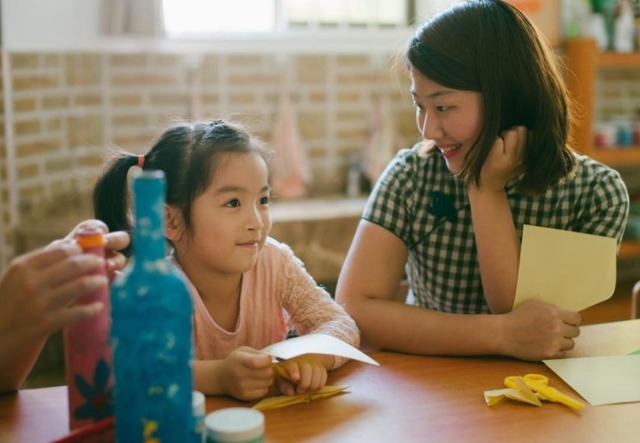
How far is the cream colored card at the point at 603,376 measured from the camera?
1124 mm

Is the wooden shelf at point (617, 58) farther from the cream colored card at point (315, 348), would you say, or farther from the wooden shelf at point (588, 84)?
the cream colored card at point (315, 348)

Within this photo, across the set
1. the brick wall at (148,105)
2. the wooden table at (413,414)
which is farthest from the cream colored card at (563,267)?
the brick wall at (148,105)

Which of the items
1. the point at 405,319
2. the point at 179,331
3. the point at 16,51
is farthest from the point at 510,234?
the point at 16,51

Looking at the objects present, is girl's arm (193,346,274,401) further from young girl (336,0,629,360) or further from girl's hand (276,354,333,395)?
young girl (336,0,629,360)

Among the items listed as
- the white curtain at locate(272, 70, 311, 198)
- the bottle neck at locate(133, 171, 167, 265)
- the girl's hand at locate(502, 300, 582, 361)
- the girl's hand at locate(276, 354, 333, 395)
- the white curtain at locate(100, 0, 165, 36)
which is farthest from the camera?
the white curtain at locate(272, 70, 311, 198)

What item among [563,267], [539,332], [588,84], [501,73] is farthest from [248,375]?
[588,84]

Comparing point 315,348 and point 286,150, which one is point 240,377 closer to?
point 315,348

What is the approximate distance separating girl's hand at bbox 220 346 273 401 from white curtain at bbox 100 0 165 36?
86.7 inches

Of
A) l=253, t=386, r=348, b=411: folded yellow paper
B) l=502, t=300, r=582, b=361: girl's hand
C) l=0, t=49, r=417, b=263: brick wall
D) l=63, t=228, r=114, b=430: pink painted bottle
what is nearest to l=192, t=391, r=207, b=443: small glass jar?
l=63, t=228, r=114, b=430: pink painted bottle

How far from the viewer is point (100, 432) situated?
35.3 inches

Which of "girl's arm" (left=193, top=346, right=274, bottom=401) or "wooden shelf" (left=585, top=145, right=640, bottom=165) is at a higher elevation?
"wooden shelf" (left=585, top=145, right=640, bottom=165)

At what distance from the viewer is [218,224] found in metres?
1.25

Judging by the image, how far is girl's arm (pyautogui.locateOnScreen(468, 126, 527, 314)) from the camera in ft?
4.60

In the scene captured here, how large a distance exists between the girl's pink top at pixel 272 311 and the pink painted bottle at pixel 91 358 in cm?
38
